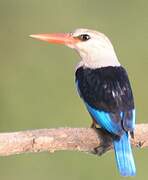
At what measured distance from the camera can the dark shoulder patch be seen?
568 centimetres

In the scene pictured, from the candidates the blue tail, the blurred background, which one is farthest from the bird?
the blurred background

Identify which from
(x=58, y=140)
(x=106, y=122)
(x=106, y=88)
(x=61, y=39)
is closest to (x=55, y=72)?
(x=61, y=39)

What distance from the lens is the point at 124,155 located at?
556 cm

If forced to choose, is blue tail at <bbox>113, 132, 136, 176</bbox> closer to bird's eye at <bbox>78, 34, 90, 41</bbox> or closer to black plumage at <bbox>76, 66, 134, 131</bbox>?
black plumage at <bbox>76, 66, 134, 131</bbox>

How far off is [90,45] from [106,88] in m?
0.54

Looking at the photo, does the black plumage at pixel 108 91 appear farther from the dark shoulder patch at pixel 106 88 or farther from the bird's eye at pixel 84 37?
the bird's eye at pixel 84 37

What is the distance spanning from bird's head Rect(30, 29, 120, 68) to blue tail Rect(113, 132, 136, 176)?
717mm

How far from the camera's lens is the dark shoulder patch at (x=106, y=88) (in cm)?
568

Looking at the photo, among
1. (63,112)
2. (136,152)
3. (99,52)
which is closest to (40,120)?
(63,112)

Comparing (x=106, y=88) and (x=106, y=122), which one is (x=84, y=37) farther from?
(x=106, y=122)

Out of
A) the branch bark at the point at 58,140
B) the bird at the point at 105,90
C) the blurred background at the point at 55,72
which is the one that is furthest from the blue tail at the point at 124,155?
the blurred background at the point at 55,72

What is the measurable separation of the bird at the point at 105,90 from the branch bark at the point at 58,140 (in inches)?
3.2

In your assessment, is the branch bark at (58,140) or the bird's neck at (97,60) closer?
the branch bark at (58,140)

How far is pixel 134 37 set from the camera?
32.1 feet
